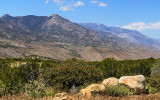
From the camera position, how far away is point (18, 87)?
31.3 ft

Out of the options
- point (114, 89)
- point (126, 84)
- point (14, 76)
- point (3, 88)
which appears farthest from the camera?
point (14, 76)

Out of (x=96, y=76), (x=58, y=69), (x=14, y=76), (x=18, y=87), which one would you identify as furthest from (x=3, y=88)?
(x=96, y=76)

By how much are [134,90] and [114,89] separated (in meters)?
1.45

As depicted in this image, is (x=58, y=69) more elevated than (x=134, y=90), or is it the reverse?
(x=58, y=69)

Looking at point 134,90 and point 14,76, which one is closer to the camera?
point 134,90

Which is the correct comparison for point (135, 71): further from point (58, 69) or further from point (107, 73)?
point (58, 69)

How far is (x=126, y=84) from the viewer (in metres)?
9.42

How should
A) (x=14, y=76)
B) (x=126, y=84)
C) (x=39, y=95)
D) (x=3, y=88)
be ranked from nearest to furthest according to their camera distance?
1. (x=39, y=95)
2. (x=3, y=88)
3. (x=126, y=84)
4. (x=14, y=76)

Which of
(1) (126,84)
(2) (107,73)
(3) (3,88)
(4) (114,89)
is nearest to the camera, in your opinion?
(4) (114,89)

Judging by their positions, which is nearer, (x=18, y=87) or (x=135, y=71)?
(x=18, y=87)

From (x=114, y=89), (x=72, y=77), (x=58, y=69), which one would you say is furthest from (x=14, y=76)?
(x=114, y=89)

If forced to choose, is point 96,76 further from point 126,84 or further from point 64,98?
point 64,98

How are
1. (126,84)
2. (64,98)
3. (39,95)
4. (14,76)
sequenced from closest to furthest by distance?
(64,98)
(39,95)
(126,84)
(14,76)

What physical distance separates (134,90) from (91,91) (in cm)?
263
